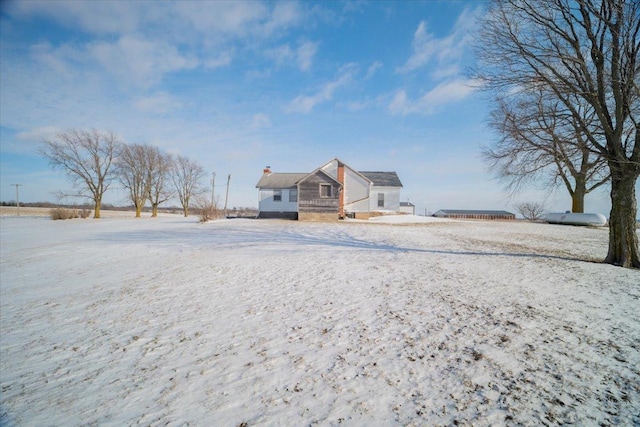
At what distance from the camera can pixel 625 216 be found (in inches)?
318

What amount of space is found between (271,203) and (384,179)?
15022 millimetres

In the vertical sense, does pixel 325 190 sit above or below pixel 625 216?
above

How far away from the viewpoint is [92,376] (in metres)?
3.39

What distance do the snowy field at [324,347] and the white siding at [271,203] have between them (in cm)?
2329

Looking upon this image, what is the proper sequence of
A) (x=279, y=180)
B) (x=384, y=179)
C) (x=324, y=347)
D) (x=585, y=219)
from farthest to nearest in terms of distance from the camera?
1. (x=384, y=179)
2. (x=279, y=180)
3. (x=585, y=219)
4. (x=324, y=347)

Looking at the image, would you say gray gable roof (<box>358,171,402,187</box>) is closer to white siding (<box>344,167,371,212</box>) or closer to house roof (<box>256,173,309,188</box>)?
white siding (<box>344,167,371,212</box>)

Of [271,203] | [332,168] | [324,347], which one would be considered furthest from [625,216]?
[271,203]

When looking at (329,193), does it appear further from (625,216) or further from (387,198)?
(625,216)

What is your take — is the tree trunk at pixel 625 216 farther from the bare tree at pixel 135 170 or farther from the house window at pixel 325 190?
the bare tree at pixel 135 170

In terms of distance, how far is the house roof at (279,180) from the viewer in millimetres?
31203

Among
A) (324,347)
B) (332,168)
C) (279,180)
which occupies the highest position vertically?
(332,168)

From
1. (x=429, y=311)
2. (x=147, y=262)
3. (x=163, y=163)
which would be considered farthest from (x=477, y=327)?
(x=163, y=163)

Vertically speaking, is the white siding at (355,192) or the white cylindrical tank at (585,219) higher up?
the white siding at (355,192)

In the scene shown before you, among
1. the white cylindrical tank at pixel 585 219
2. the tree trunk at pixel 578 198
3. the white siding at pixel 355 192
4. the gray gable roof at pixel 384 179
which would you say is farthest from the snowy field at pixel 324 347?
the gray gable roof at pixel 384 179
